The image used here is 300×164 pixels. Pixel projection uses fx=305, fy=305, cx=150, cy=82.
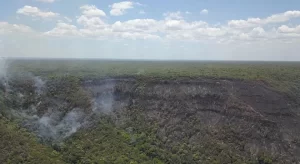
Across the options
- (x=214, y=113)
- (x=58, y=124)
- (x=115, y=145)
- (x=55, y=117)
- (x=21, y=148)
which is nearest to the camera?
(x=21, y=148)

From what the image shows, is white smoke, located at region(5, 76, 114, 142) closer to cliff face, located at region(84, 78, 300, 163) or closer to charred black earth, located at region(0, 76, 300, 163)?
charred black earth, located at region(0, 76, 300, 163)

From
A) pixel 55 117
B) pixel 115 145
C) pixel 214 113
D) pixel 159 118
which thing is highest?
pixel 214 113

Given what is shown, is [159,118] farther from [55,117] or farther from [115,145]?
[55,117]

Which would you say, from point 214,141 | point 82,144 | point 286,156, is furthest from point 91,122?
point 286,156

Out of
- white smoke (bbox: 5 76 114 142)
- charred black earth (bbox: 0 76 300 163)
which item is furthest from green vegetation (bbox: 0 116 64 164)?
white smoke (bbox: 5 76 114 142)

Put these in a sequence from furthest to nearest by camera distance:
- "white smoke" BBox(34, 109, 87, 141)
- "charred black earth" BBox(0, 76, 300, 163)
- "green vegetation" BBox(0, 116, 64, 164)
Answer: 1. "white smoke" BBox(34, 109, 87, 141)
2. "charred black earth" BBox(0, 76, 300, 163)
3. "green vegetation" BBox(0, 116, 64, 164)

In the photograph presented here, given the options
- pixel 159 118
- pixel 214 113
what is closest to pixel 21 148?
pixel 159 118
